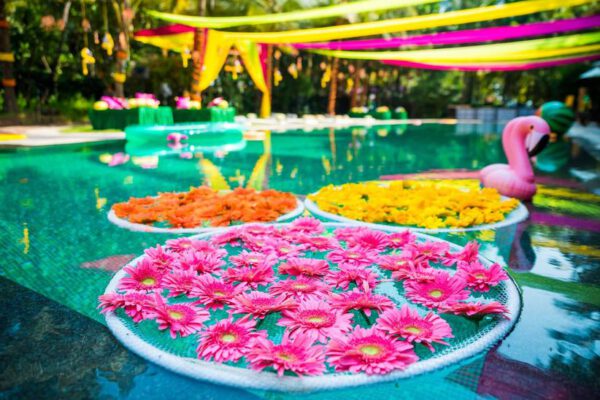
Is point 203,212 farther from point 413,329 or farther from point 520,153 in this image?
point 520,153

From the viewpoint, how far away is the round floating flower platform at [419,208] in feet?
11.9

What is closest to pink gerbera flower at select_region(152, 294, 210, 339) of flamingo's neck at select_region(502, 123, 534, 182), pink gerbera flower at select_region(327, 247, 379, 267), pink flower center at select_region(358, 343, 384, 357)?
pink flower center at select_region(358, 343, 384, 357)

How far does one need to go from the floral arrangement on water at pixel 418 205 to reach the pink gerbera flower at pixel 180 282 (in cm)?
175

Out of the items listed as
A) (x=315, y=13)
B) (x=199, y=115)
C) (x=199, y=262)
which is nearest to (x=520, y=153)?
(x=199, y=262)

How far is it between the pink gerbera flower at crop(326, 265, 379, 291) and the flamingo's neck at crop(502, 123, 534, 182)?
2.61 meters

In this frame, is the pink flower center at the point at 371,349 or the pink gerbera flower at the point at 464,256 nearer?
the pink flower center at the point at 371,349

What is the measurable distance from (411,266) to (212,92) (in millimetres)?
18167

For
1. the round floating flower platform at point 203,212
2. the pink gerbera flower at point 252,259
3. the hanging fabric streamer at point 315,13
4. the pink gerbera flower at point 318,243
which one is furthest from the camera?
the hanging fabric streamer at point 315,13

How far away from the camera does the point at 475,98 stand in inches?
1256

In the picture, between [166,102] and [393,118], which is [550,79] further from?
[166,102]

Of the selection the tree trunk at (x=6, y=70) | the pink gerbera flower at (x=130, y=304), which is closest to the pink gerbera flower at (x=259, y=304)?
the pink gerbera flower at (x=130, y=304)

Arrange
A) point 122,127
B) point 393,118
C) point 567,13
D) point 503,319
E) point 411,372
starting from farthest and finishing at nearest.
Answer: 1. point 393,118
2. point 567,13
3. point 122,127
4. point 503,319
5. point 411,372

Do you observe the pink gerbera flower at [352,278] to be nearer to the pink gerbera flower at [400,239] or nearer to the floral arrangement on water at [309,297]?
the floral arrangement on water at [309,297]

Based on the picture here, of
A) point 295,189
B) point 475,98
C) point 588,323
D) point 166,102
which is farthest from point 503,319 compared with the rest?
point 475,98
